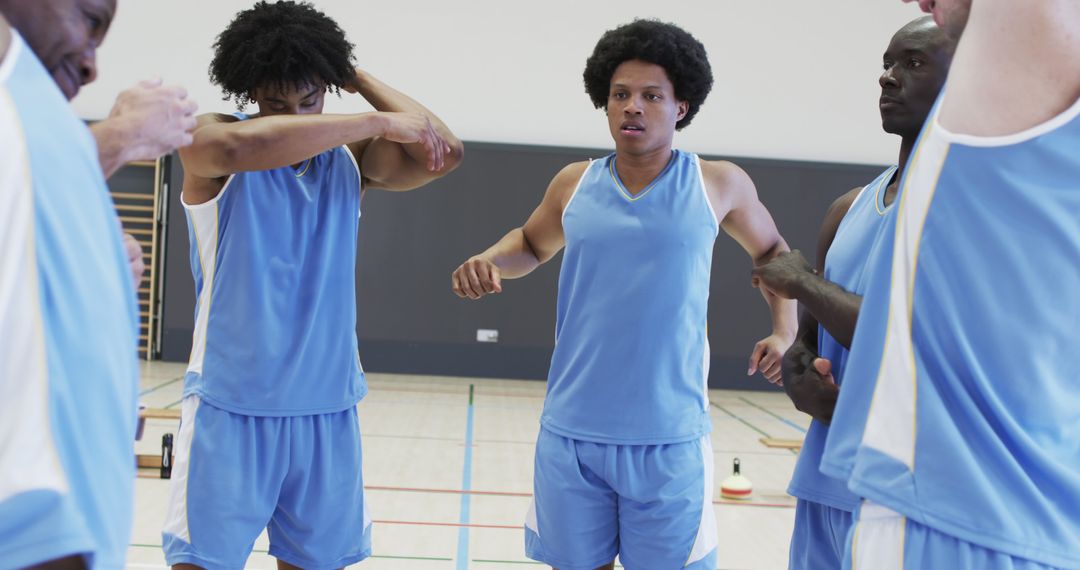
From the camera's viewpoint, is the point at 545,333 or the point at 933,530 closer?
the point at 933,530

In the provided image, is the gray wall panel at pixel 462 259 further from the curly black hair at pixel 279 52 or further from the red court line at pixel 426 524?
the curly black hair at pixel 279 52

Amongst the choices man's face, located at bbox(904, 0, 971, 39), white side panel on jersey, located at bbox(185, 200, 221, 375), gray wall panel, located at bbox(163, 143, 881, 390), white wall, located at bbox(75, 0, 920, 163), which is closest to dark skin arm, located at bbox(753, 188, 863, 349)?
man's face, located at bbox(904, 0, 971, 39)

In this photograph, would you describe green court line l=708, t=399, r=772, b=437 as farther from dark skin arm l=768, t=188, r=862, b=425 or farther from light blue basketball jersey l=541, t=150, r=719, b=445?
dark skin arm l=768, t=188, r=862, b=425

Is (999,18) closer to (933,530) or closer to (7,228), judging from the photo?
(933,530)

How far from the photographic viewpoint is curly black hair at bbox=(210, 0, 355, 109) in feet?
8.36

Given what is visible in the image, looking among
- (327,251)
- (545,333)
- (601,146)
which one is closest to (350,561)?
(327,251)

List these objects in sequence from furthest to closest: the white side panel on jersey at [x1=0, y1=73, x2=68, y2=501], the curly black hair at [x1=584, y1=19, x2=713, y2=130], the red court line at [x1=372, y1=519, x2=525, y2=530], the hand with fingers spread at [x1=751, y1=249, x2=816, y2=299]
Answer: the red court line at [x1=372, y1=519, x2=525, y2=530] → the curly black hair at [x1=584, y1=19, x2=713, y2=130] → the hand with fingers spread at [x1=751, y1=249, x2=816, y2=299] → the white side panel on jersey at [x1=0, y1=73, x2=68, y2=501]

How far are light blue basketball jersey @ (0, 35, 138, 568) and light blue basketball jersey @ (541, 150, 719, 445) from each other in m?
1.82

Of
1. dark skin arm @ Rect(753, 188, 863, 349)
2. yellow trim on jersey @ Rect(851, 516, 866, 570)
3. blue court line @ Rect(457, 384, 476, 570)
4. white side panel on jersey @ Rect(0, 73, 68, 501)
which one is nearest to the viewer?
white side panel on jersey @ Rect(0, 73, 68, 501)

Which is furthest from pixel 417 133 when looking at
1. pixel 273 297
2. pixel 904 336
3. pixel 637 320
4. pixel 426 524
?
pixel 426 524

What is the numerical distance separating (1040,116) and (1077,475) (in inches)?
19.5

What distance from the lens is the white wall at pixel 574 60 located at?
10.6m

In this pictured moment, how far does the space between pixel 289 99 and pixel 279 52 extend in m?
0.13

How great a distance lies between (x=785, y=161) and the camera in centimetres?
1067
